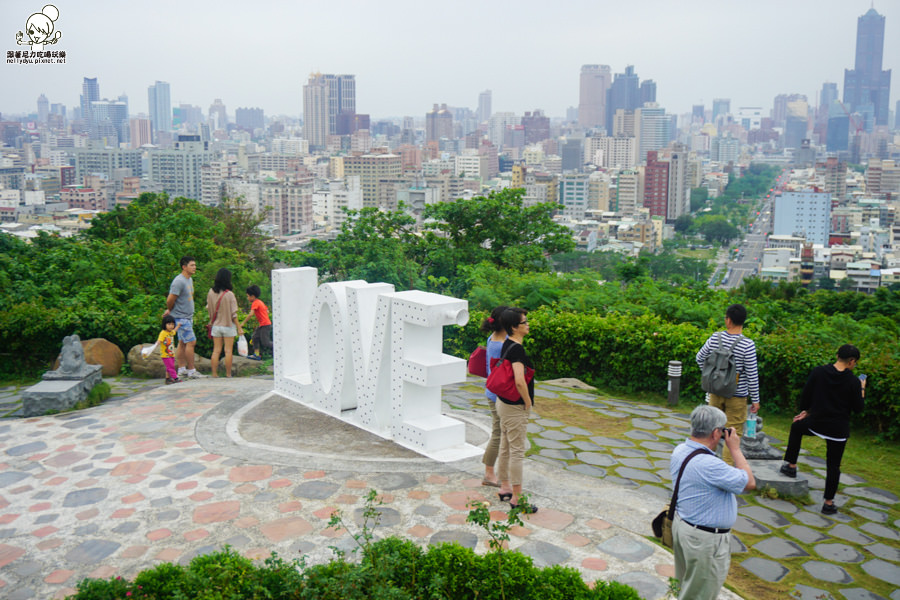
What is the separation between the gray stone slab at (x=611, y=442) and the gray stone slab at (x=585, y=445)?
77mm

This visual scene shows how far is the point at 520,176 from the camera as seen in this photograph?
16875 cm

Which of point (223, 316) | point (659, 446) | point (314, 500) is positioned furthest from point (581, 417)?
point (223, 316)

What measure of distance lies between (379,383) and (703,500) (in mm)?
3866

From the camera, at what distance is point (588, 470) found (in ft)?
22.3

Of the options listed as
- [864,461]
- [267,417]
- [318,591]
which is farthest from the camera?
[267,417]

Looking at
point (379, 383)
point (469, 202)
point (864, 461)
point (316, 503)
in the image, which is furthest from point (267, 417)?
point (469, 202)

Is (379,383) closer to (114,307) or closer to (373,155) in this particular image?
(114,307)

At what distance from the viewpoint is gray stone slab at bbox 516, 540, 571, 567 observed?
4.93m

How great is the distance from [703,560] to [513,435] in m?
1.94

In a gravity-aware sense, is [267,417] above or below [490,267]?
below

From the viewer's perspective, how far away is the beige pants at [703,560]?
3.84 metres

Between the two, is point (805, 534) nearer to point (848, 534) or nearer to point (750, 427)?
point (848, 534)

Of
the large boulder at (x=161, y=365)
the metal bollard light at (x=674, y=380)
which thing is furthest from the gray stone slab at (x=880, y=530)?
the large boulder at (x=161, y=365)

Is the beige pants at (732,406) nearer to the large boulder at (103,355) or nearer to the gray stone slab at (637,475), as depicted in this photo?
the gray stone slab at (637,475)
